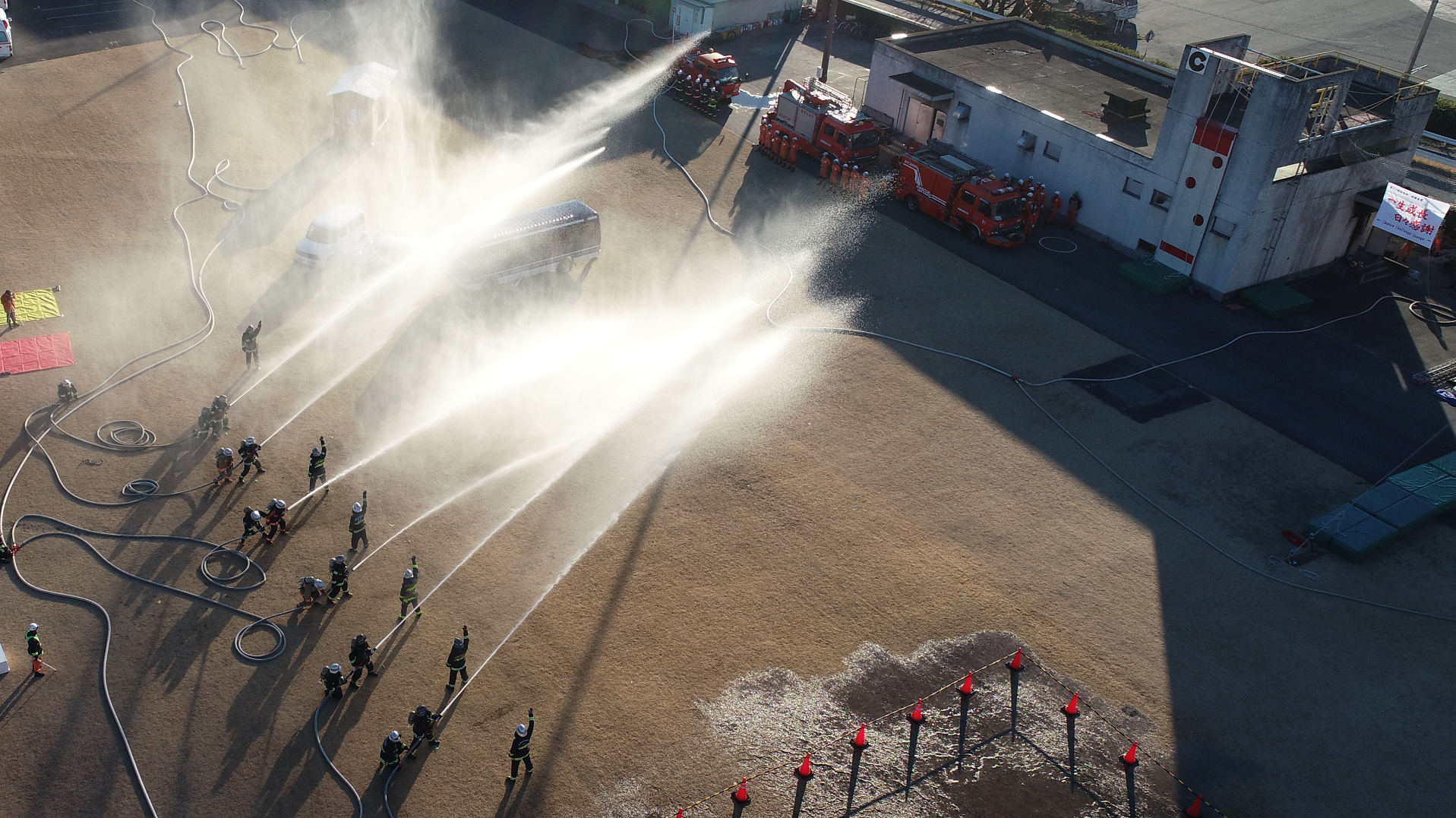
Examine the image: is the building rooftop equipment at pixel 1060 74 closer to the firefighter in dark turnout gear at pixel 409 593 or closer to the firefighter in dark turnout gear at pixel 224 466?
the firefighter in dark turnout gear at pixel 409 593

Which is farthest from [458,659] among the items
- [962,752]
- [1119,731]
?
Result: [1119,731]

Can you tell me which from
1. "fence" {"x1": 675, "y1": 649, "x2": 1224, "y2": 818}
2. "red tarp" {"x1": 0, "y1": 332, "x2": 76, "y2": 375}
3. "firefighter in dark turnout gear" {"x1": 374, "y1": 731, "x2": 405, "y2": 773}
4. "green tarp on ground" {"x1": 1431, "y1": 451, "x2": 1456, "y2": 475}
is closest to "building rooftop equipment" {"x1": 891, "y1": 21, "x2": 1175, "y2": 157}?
"green tarp on ground" {"x1": 1431, "y1": 451, "x2": 1456, "y2": 475}

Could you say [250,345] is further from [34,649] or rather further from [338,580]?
[34,649]

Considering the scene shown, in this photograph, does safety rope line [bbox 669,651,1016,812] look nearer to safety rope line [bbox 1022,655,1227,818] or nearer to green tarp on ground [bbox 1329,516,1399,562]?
safety rope line [bbox 1022,655,1227,818]

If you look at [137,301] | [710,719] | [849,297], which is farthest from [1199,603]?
[137,301]

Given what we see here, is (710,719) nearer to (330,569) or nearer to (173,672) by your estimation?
(330,569)
